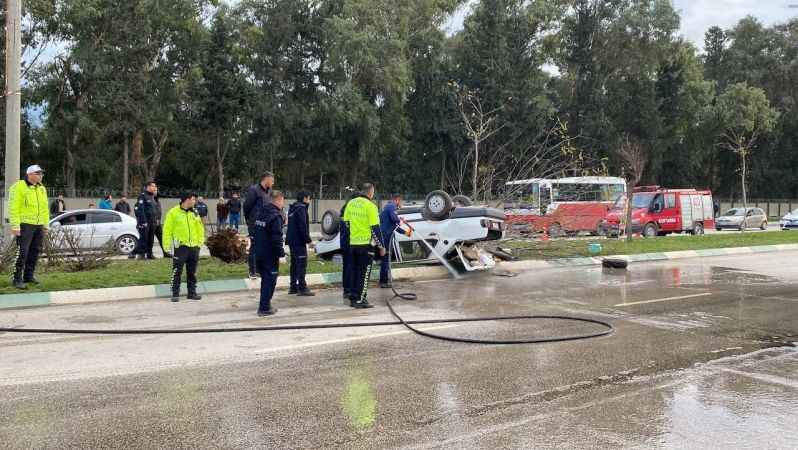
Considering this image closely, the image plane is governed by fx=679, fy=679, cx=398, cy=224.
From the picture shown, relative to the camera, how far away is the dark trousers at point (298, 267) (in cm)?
1084

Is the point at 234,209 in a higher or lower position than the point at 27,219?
higher

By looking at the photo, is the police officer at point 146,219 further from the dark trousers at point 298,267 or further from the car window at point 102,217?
the dark trousers at point 298,267

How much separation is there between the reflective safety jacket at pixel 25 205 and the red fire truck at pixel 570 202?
13.9 meters

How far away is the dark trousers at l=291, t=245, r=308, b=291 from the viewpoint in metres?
10.8

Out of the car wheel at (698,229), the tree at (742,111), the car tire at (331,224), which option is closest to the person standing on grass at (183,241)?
the car tire at (331,224)

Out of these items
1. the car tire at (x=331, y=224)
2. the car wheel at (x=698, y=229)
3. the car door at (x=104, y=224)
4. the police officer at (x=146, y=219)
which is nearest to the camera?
the car tire at (x=331, y=224)

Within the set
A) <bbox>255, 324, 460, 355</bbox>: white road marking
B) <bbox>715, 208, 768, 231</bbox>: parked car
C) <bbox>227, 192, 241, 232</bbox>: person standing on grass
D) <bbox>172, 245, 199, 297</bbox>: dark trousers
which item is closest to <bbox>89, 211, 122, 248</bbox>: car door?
<bbox>227, 192, 241, 232</bbox>: person standing on grass

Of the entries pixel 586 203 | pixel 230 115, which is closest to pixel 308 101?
pixel 230 115

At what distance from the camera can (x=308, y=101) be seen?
41.4 meters

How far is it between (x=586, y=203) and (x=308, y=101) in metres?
19.8

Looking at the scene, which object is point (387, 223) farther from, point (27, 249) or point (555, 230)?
point (555, 230)

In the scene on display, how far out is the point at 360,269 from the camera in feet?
31.1

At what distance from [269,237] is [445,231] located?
4930 millimetres

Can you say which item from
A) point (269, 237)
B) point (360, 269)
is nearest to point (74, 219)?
point (269, 237)
